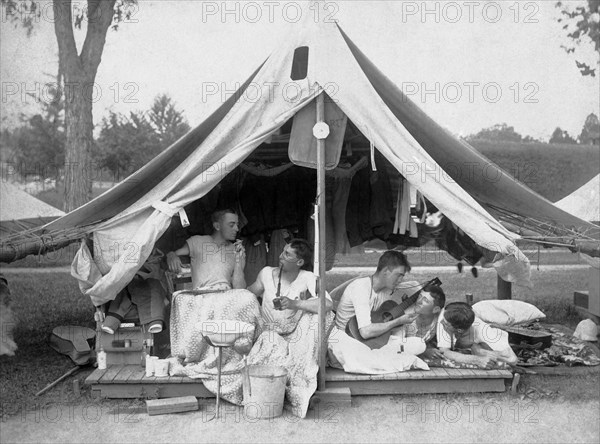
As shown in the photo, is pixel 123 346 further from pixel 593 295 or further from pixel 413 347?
pixel 593 295

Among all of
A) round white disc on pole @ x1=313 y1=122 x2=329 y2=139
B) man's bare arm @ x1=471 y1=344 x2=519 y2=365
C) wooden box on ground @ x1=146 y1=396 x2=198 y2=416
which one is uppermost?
round white disc on pole @ x1=313 y1=122 x2=329 y2=139

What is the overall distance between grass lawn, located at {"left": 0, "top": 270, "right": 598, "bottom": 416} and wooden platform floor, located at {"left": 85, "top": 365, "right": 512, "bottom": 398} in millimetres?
289

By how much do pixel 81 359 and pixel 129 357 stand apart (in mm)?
652

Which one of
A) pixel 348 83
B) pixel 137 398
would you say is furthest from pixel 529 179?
pixel 137 398

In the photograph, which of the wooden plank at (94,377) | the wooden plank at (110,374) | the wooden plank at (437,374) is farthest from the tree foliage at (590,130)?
the wooden plank at (94,377)

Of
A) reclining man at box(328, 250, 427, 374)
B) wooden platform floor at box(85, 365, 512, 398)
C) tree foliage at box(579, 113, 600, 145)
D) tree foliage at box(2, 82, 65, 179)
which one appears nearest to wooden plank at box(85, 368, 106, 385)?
wooden platform floor at box(85, 365, 512, 398)

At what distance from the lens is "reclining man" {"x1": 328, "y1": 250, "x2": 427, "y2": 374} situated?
173 inches

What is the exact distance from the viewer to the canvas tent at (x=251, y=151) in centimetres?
429

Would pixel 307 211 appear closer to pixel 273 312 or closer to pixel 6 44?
pixel 273 312

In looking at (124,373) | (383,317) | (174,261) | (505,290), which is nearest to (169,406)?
(124,373)

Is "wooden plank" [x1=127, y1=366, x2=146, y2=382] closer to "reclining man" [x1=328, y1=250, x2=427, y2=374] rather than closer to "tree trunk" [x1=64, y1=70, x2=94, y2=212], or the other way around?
"reclining man" [x1=328, y1=250, x2=427, y2=374]

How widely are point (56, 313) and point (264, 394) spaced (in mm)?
4801

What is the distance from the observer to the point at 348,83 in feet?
14.5

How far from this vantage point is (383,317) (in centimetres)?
464
